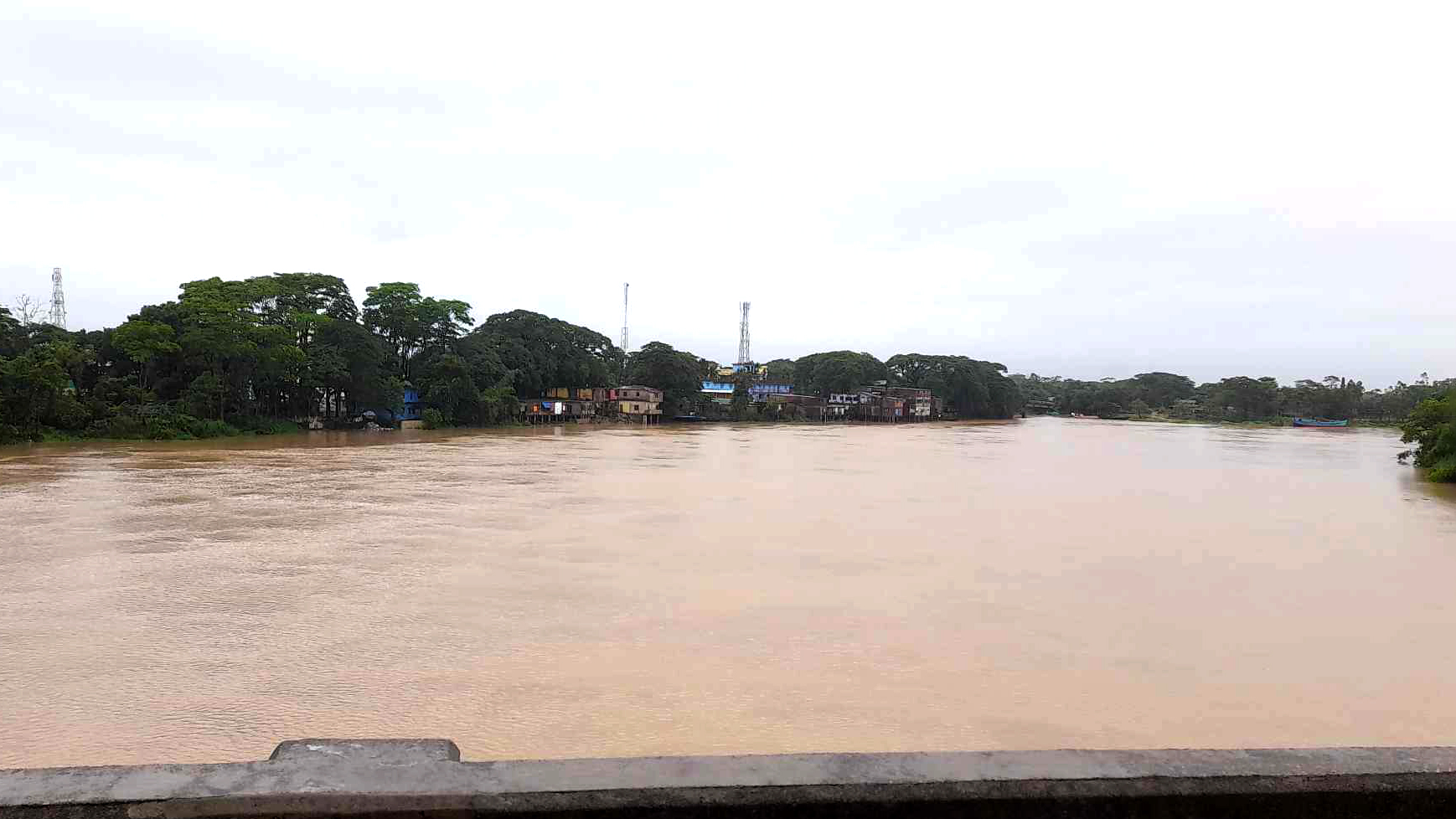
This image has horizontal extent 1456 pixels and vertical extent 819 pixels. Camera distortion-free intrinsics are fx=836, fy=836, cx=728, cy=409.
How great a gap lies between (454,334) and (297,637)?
107 ft

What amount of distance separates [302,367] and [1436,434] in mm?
33060

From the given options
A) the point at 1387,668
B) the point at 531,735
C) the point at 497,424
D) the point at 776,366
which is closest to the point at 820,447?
the point at 497,424

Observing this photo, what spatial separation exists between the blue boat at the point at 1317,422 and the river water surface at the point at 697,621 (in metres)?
51.7

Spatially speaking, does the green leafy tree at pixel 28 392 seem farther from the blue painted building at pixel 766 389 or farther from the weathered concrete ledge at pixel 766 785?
the blue painted building at pixel 766 389

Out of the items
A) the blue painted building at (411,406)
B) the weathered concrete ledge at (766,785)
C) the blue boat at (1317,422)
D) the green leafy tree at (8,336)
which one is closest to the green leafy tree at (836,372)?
the blue boat at (1317,422)

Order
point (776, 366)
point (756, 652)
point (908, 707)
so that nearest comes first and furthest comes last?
point (908, 707) → point (756, 652) → point (776, 366)

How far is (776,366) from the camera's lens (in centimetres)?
7431

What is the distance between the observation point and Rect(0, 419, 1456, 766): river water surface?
484cm

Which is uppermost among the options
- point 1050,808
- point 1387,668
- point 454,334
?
point 454,334

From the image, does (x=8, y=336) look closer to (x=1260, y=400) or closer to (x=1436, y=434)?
(x=1436, y=434)

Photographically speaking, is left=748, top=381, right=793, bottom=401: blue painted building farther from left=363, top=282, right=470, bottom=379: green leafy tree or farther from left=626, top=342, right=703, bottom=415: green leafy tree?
left=363, top=282, right=470, bottom=379: green leafy tree

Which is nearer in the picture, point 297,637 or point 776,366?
point 297,637

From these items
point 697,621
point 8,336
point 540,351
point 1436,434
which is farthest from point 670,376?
point 697,621

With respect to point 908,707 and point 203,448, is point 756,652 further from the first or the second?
point 203,448
